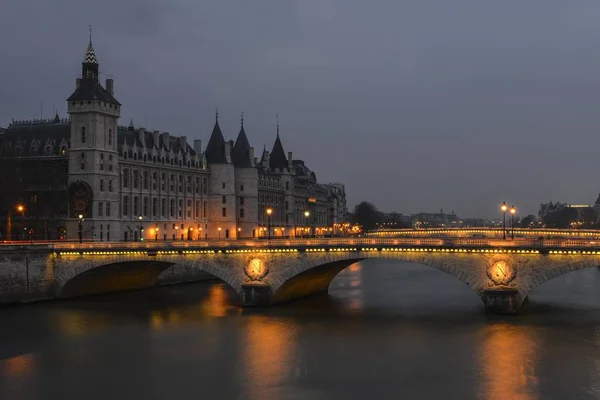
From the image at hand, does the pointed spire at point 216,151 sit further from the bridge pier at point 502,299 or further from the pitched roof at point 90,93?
the bridge pier at point 502,299

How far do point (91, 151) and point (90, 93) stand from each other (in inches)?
258

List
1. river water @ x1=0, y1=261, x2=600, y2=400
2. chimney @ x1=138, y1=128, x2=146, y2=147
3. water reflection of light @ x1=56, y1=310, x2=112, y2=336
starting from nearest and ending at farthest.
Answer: river water @ x1=0, y1=261, x2=600, y2=400, water reflection of light @ x1=56, y1=310, x2=112, y2=336, chimney @ x1=138, y1=128, x2=146, y2=147

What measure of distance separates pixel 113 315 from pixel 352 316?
18877 mm

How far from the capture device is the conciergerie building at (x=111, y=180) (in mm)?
87312

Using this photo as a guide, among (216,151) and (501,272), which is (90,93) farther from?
(501,272)

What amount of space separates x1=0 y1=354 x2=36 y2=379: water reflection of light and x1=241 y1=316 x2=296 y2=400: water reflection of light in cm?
1172

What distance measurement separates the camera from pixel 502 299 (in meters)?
53.8

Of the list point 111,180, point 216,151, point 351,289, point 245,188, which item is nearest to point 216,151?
point 216,151

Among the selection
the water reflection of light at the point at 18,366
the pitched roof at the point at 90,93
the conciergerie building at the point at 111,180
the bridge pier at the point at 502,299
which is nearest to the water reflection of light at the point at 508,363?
the bridge pier at the point at 502,299

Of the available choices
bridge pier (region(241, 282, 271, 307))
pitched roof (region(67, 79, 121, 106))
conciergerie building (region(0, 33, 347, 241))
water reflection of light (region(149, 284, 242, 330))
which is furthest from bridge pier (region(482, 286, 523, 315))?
pitched roof (region(67, 79, 121, 106))

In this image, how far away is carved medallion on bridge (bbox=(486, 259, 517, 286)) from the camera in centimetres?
5347

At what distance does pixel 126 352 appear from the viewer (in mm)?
45719

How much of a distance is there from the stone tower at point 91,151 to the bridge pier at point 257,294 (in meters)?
33.1

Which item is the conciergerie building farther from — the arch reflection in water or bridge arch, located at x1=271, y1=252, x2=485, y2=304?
bridge arch, located at x1=271, y1=252, x2=485, y2=304
